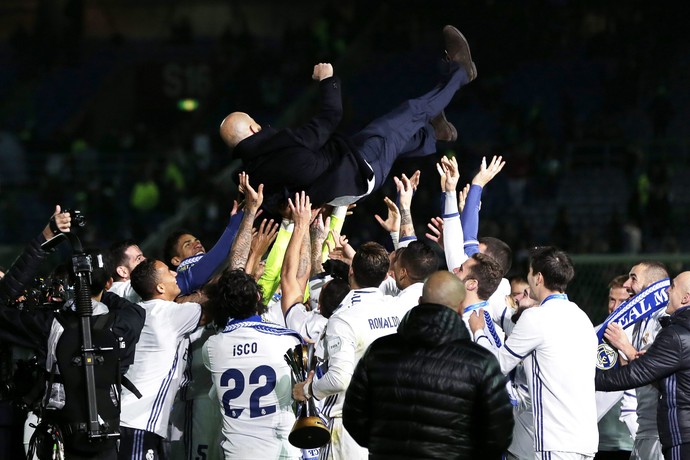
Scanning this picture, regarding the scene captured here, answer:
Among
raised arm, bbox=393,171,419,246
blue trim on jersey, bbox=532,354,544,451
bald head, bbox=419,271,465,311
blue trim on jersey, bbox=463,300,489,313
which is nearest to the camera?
bald head, bbox=419,271,465,311

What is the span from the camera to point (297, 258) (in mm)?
6527

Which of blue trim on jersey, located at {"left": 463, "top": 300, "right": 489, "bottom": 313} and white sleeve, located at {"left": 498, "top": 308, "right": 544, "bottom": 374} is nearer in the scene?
white sleeve, located at {"left": 498, "top": 308, "right": 544, "bottom": 374}

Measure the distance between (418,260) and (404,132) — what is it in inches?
53.4

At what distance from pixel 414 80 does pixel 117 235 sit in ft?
22.2

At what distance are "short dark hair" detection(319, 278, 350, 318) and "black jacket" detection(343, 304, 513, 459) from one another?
1796 millimetres

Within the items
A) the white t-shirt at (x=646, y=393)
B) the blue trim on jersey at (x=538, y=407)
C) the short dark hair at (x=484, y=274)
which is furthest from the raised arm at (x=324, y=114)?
the white t-shirt at (x=646, y=393)

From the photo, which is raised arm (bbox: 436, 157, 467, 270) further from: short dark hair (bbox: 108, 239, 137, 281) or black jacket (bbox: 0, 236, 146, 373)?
short dark hair (bbox: 108, 239, 137, 281)

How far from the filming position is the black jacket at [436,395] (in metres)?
4.73

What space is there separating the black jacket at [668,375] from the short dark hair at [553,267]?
2.01 ft

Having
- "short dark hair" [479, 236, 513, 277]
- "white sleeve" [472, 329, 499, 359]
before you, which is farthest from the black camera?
"short dark hair" [479, 236, 513, 277]

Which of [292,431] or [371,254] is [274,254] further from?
[292,431]

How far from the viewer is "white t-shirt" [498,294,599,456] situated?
5.91 m

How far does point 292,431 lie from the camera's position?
562 centimetres

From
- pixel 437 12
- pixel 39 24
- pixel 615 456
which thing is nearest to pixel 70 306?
pixel 615 456
